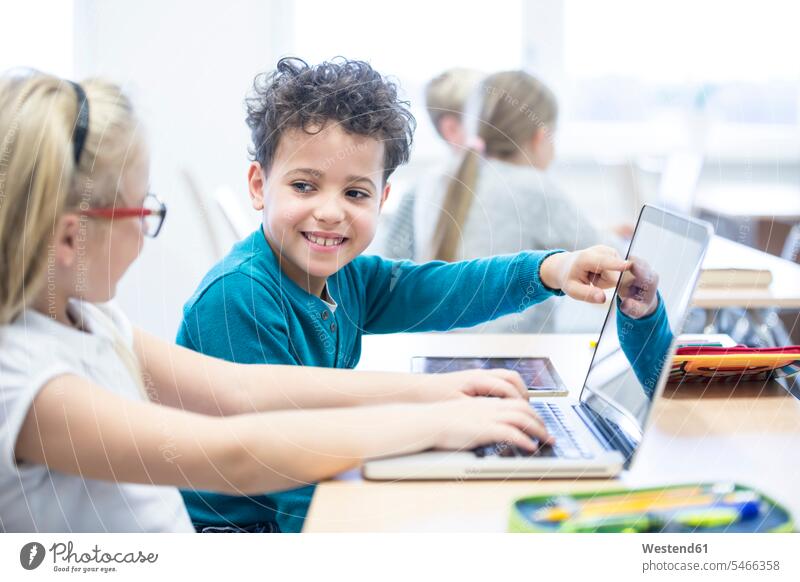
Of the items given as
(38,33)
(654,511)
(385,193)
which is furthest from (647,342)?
(38,33)

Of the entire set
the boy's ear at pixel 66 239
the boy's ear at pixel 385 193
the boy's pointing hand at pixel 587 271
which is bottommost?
the boy's pointing hand at pixel 587 271

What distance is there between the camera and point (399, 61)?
0.75 metres

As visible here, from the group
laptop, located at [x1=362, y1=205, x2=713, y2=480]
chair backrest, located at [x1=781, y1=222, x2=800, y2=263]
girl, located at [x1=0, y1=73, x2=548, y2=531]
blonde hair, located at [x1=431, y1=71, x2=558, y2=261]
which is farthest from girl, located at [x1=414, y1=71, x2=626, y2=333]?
chair backrest, located at [x1=781, y1=222, x2=800, y2=263]

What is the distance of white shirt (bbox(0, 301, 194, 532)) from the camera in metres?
0.54

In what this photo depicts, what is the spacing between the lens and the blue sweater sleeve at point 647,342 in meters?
0.64

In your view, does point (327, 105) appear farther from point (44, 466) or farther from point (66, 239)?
point (44, 466)

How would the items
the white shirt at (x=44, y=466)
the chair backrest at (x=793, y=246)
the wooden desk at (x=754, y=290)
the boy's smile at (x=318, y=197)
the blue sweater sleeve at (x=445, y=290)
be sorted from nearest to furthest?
1. the white shirt at (x=44, y=466)
2. the boy's smile at (x=318, y=197)
3. the blue sweater sleeve at (x=445, y=290)
4. the wooden desk at (x=754, y=290)
5. the chair backrest at (x=793, y=246)

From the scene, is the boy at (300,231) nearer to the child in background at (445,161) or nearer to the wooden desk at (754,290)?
the child in background at (445,161)

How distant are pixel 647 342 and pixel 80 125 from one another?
0.44 m

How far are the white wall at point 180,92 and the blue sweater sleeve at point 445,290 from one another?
131 mm

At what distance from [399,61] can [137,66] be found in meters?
0.22

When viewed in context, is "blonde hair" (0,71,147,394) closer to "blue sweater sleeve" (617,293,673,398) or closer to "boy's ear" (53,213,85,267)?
"boy's ear" (53,213,85,267)

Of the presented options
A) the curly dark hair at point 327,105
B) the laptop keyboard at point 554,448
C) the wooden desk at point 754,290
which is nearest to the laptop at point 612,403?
the laptop keyboard at point 554,448

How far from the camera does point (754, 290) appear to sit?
116cm
